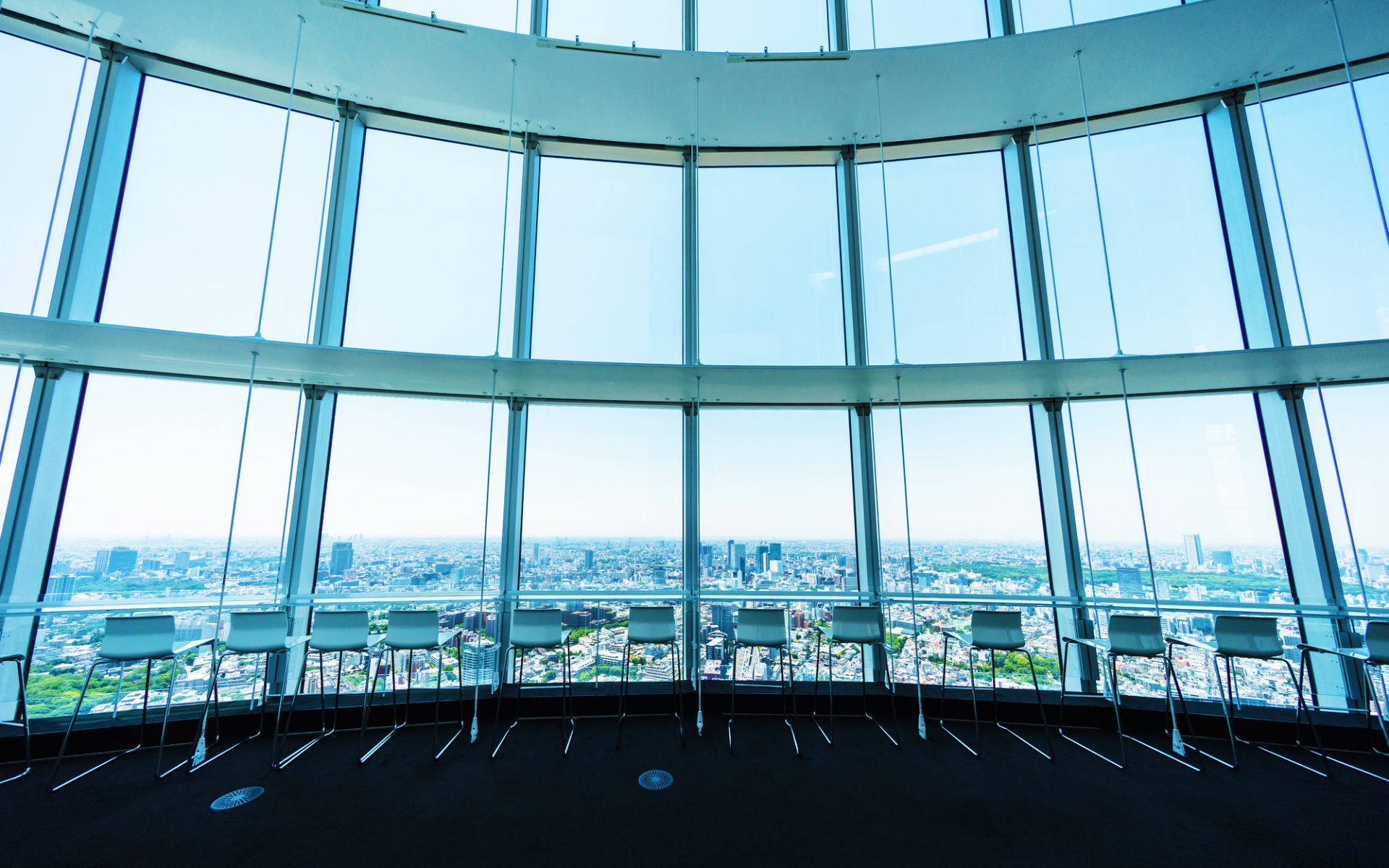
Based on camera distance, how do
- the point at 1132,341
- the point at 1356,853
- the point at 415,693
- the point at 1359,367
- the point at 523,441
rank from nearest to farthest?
the point at 1356,853 → the point at 1359,367 → the point at 415,693 → the point at 1132,341 → the point at 523,441

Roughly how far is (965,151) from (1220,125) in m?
1.92

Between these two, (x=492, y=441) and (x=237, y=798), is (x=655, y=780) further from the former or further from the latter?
A: (x=492, y=441)

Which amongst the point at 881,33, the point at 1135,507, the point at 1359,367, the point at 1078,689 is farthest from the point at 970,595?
the point at 881,33

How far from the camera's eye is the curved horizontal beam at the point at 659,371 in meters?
3.25

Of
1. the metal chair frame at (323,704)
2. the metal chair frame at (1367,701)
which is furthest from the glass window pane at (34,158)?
the metal chair frame at (1367,701)

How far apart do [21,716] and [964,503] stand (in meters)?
6.79

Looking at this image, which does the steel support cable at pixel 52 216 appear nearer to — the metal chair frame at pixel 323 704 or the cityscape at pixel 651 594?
the cityscape at pixel 651 594

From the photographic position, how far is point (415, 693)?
404 centimetres

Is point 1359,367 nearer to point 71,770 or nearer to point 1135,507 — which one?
point 1135,507

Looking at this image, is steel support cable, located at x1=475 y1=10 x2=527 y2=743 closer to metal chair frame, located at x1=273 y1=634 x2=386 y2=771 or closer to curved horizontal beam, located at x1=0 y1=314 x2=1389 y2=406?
curved horizontal beam, located at x1=0 y1=314 x2=1389 y2=406

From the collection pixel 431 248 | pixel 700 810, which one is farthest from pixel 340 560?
pixel 700 810

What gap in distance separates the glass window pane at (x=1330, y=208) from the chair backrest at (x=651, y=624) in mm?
5160

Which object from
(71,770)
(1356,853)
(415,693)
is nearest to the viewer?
(1356,853)

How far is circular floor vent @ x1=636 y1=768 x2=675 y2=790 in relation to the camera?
297cm
